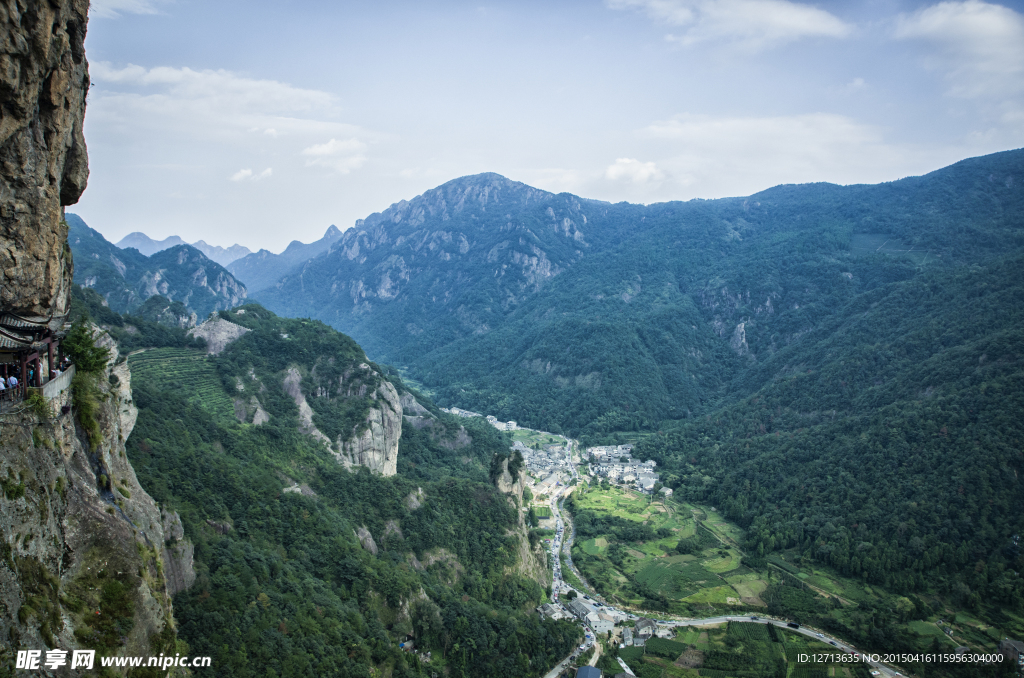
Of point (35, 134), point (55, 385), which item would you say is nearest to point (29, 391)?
point (55, 385)

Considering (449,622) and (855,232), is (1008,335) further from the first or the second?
(855,232)

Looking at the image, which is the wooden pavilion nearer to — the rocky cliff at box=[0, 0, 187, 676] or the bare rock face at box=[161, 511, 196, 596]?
the rocky cliff at box=[0, 0, 187, 676]

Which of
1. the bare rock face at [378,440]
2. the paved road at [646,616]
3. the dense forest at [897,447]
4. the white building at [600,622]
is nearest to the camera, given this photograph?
the paved road at [646,616]

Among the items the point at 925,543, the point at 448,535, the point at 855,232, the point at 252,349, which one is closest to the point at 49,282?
the point at 448,535

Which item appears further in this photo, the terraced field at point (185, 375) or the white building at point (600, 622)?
the terraced field at point (185, 375)

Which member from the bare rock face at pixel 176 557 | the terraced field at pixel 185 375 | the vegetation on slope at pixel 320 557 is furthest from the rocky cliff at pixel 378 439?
the bare rock face at pixel 176 557

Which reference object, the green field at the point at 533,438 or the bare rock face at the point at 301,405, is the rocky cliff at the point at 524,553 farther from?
the green field at the point at 533,438

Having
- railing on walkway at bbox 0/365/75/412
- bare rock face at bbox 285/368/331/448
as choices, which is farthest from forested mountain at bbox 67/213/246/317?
railing on walkway at bbox 0/365/75/412
